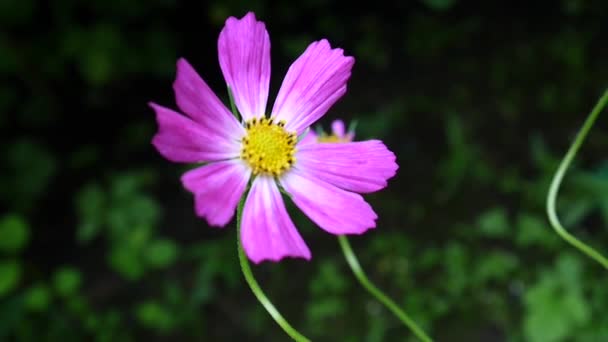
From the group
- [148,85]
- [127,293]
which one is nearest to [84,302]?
[127,293]

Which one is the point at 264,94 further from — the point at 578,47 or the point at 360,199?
the point at 578,47

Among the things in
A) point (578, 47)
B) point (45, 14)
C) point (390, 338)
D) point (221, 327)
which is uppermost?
point (45, 14)

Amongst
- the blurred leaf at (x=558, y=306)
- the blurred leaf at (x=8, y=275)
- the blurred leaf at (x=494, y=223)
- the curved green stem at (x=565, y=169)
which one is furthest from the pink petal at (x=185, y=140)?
the blurred leaf at (x=494, y=223)

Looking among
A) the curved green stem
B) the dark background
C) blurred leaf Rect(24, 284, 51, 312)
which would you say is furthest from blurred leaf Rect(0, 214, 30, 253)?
the curved green stem

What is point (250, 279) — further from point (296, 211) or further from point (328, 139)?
point (296, 211)

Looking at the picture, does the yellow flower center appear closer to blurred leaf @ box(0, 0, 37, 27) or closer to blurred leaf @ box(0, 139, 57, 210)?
blurred leaf @ box(0, 0, 37, 27)

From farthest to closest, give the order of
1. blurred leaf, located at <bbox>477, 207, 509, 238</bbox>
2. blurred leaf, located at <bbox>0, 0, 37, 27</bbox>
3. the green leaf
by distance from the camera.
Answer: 1. blurred leaf, located at <bbox>477, 207, 509, 238</bbox>
2. the green leaf
3. blurred leaf, located at <bbox>0, 0, 37, 27</bbox>
